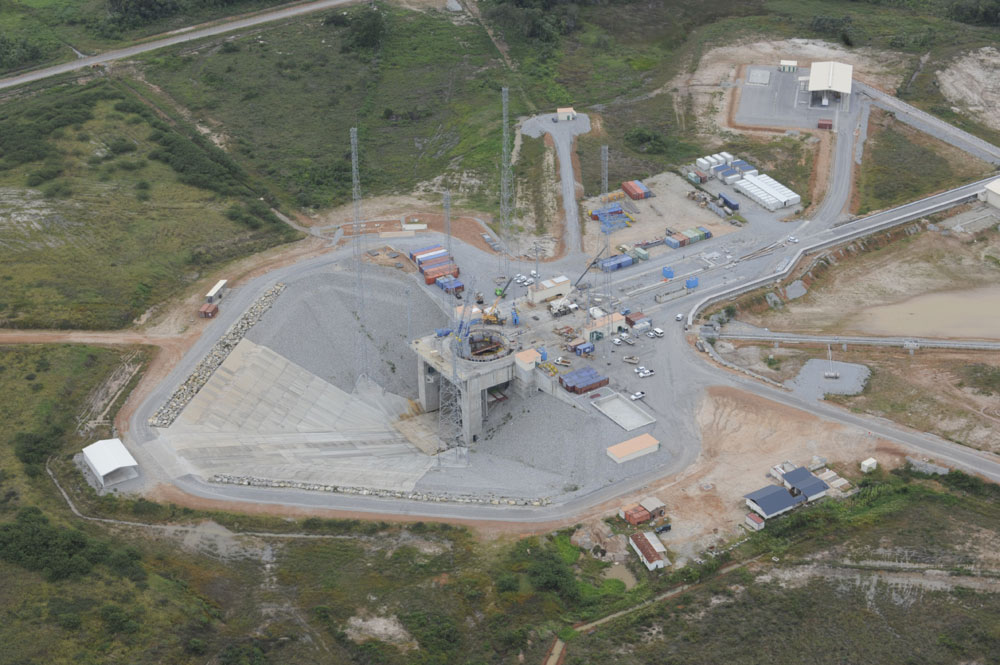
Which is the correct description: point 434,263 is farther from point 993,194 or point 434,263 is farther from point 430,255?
point 993,194

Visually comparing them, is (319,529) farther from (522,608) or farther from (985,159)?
(985,159)

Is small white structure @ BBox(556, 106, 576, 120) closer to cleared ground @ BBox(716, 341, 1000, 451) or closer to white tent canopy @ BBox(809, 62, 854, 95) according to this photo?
white tent canopy @ BBox(809, 62, 854, 95)

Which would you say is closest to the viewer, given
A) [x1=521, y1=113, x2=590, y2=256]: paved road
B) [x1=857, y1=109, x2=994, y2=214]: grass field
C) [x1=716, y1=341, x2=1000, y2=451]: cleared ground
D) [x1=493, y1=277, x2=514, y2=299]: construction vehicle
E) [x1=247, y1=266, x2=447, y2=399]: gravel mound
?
[x1=716, y1=341, x2=1000, y2=451]: cleared ground

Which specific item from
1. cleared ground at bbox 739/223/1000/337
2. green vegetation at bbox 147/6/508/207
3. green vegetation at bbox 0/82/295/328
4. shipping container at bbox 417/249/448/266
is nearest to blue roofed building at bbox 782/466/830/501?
cleared ground at bbox 739/223/1000/337

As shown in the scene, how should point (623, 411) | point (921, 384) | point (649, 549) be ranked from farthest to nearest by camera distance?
1. point (921, 384)
2. point (623, 411)
3. point (649, 549)

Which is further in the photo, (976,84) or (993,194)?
(976,84)

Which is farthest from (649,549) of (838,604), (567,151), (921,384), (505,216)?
(567,151)

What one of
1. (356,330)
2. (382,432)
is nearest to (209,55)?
(356,330)

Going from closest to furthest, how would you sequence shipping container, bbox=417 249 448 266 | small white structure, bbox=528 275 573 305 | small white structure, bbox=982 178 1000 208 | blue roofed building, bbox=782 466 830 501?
blue roofed building, bbox=782 466 830 501, small white structure, bbox=528 275 573 305, shipping container, bbox=417 249 448 266, small white structure, bbox=982 178 1000 208
